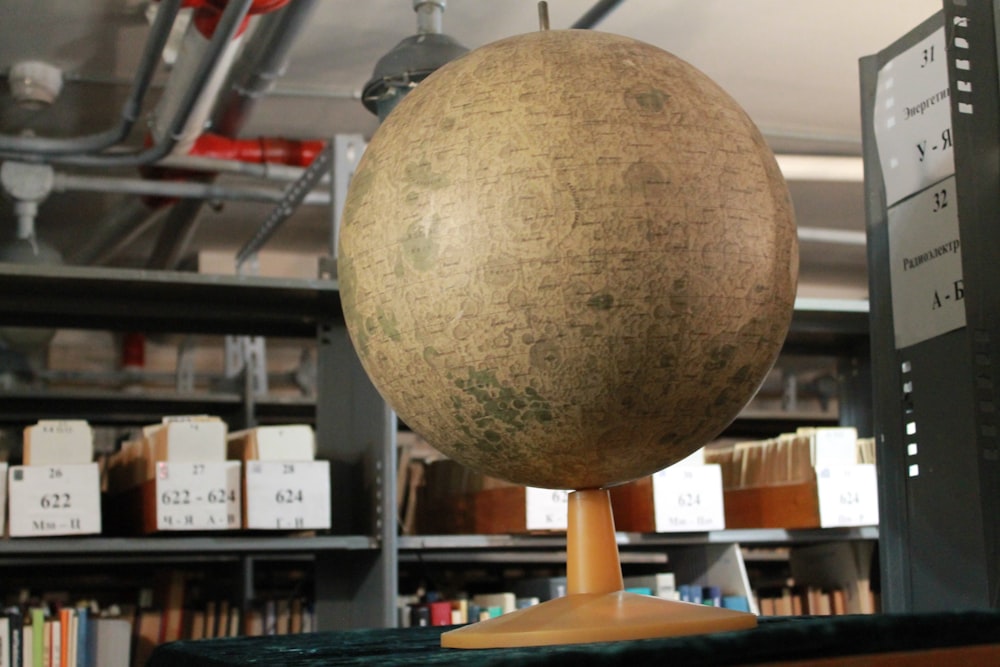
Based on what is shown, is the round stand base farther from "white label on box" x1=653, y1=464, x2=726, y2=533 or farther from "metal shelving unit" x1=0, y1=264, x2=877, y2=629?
"white label on box" x1=653, y1=464, x2=726, y2=533

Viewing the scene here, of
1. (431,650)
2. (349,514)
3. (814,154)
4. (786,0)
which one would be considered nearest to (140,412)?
(349,514)

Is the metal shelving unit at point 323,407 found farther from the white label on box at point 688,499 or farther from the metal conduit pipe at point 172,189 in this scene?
the metal conduit pipe at point 172,189

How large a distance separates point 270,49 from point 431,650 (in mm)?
2922

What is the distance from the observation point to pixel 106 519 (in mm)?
2777

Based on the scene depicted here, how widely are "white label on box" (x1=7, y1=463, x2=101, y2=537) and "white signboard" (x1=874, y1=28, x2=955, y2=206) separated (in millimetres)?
1674

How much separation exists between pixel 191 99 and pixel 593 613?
286 centimetres

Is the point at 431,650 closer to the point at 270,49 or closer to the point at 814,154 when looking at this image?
the point at 270,49

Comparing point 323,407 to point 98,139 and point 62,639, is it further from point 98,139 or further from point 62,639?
point 98,139

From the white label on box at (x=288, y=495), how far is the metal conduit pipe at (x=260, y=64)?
55.1 inches

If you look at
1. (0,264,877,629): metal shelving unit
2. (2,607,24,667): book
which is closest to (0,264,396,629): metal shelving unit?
(0,264,877,629): metal shelving unit

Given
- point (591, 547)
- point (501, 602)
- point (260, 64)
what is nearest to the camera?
point (591, 547)

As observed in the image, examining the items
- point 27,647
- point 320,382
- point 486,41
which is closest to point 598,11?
point 486,41

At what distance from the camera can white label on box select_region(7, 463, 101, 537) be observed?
2.24 meters

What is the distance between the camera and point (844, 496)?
2.65m
